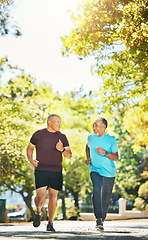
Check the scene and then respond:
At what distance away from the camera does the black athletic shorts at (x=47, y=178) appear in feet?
23.1

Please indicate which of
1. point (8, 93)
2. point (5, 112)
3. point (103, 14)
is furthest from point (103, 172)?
point (8, 93)

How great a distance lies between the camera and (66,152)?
7.10 meters

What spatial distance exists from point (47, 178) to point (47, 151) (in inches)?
→ 17.6

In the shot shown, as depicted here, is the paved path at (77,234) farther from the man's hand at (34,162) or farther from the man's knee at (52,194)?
the man's hand at (34,162)

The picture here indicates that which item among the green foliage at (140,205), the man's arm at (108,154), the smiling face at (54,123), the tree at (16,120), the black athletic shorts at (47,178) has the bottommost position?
the green foliage at (140,205)

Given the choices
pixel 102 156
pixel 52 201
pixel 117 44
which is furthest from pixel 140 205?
pixel 52 201

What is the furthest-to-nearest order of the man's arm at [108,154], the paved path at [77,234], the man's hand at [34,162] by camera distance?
the man's arm at [108,154], the man's hand at [34,162], the paved path at [77,234]

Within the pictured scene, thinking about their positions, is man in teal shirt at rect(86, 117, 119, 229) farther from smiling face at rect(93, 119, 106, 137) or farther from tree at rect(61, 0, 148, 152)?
tree at rect(61, 0, 148, 152)

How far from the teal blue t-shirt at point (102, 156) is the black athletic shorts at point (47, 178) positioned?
0.76m

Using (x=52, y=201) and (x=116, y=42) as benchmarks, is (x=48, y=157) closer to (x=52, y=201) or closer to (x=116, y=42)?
(x=52, y=201)

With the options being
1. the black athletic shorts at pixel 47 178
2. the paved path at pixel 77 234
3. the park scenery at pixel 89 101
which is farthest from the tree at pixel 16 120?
the black athletic shorts at pixel 47 178

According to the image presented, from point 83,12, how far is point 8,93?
60.7ft

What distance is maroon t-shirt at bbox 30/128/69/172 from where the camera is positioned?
23.0 feet

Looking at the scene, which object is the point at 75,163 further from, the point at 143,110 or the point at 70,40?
the point at 70,40
